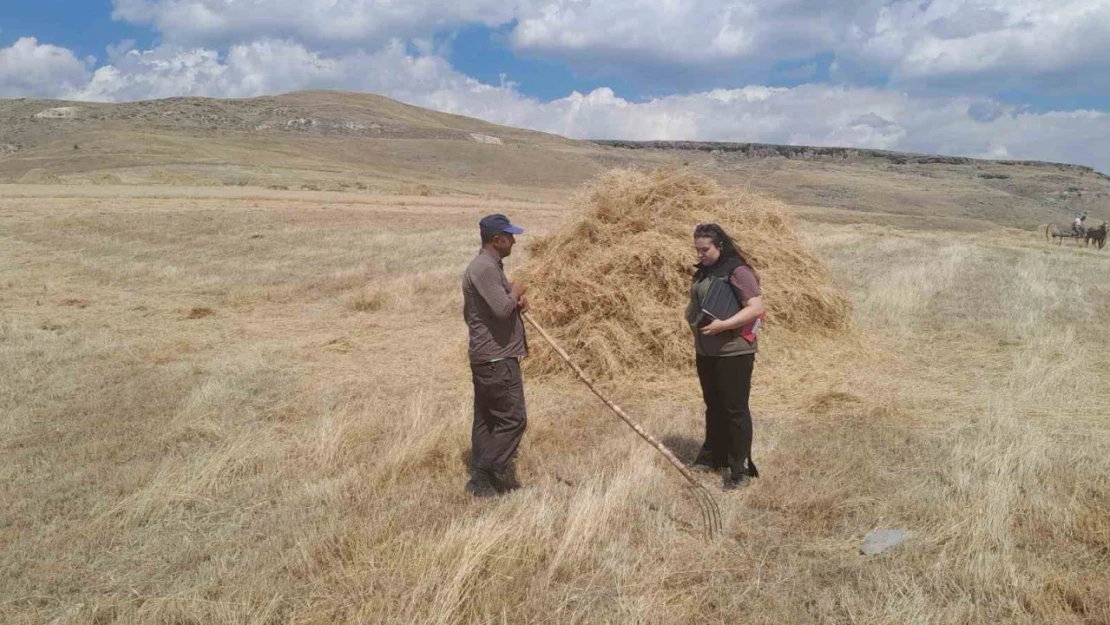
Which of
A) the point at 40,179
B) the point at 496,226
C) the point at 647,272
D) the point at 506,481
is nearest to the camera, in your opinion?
the point at 496,226

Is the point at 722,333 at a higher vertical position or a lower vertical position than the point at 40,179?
lower

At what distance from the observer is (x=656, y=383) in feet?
24.0

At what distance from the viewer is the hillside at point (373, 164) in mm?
51469

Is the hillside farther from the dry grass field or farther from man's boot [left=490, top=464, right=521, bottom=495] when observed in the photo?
man's boot [left=490, top=464, right=521, bottom=495]

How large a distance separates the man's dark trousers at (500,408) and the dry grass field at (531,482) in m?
0.31

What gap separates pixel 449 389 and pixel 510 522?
11.6 ft

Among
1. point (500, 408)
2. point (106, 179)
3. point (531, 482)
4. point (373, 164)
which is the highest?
point (373, 164)

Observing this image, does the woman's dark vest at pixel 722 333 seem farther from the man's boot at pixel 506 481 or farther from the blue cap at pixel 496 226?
the man's boot at pixel 506 481

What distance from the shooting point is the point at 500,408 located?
4590mm

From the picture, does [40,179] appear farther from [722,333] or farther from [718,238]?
[722,333]

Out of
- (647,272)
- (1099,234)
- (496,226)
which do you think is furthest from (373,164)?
(496,226)

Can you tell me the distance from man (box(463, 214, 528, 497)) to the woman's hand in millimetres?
1162

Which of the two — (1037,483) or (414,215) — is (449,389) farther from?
(414,215)

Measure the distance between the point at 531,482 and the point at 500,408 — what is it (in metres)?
0.63
